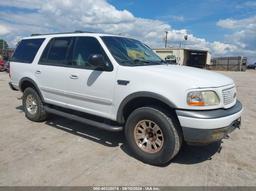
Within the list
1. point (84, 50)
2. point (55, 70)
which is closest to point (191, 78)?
point (84, 50)

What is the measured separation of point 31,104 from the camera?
584cm

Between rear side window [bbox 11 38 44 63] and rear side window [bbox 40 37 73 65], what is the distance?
0.41 metres

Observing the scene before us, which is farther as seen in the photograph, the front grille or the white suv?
the front grille

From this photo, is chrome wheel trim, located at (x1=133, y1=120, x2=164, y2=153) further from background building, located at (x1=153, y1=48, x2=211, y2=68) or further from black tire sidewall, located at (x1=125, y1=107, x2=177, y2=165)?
background building, located at (x1=153, y1=48, x2=211, y2=68)

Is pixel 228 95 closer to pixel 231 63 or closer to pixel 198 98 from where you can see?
pixel 198 98

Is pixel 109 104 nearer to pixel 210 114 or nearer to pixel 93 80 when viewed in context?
pixel 93 80

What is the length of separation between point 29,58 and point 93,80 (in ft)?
7.77

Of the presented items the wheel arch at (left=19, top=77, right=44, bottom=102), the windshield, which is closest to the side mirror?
the windshield

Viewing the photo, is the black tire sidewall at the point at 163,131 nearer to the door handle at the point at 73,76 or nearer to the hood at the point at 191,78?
the hood at the point at 191,78

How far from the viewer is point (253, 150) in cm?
429

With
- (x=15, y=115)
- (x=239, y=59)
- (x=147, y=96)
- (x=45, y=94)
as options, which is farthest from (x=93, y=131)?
Result: (x=239, y=59)

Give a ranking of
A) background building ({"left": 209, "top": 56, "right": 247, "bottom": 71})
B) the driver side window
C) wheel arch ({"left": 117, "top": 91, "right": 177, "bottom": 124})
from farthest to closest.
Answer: background building ({"left": 209, "top": 56, "right": 247, "bottom": 71})
the driver side window
wheel arch ({"left": 117, "top": 91, "right": 177, "bottom": 124})

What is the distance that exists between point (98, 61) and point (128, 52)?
0.75 meters

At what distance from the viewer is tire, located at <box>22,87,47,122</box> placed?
553cm
